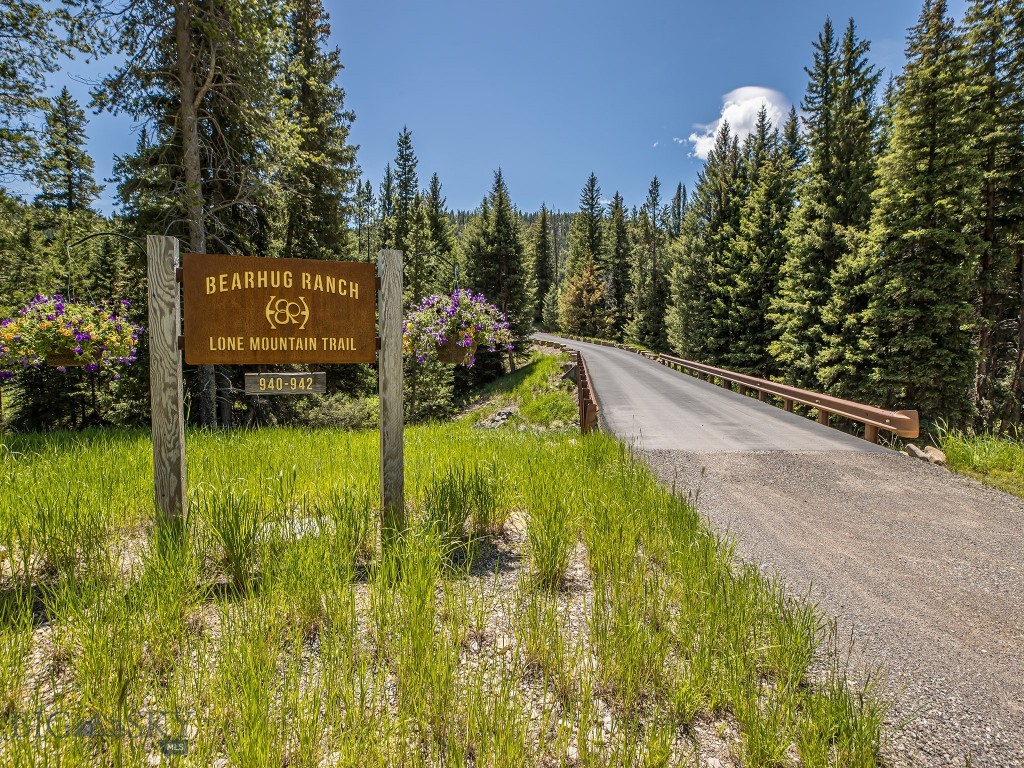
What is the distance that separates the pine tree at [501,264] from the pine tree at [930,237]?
2271cm

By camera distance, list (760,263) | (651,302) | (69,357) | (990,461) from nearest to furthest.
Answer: (990,461) → (69,357) → (760,263) → (651,302)

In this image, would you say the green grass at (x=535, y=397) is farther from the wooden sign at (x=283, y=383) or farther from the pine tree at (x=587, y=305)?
the pine tree at (x=587, y=305)

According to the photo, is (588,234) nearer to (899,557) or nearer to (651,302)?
(651,302)

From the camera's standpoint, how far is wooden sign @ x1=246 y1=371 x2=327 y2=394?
3.66 metres

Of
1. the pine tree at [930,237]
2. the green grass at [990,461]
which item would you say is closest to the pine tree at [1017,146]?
the pine tree at [930,237]

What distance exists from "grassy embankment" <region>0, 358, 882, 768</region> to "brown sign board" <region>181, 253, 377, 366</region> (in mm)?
1153

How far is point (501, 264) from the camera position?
3647 cm

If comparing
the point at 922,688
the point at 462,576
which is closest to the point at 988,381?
the point at 922,688

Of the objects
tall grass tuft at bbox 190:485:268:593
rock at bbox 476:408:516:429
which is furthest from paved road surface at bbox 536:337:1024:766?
rock at bbox 476:408:516:429

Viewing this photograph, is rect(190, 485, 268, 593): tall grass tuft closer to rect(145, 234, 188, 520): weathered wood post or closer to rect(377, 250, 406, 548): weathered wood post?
rect(145, 234, 188, 520): weathered wood post

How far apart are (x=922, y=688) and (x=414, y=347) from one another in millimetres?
6929

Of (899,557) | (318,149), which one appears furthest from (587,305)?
(899,557)

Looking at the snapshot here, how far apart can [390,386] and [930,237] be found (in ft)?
62.9

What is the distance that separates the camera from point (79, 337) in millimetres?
7094
